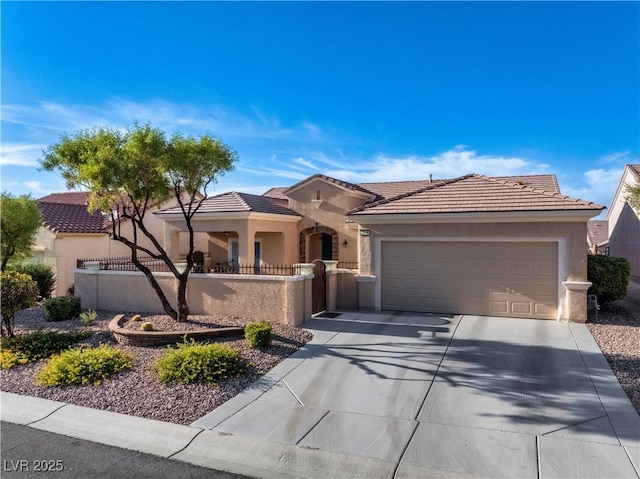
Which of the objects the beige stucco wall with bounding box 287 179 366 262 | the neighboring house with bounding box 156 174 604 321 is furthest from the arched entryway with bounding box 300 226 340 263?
the neighboring house with bounding box 156 174 604 321

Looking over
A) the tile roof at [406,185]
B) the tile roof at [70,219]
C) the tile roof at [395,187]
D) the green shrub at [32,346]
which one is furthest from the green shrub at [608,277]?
the tile roof at [70,219]

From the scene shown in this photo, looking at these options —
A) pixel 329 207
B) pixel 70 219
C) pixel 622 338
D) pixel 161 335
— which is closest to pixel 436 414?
pixel 161 335

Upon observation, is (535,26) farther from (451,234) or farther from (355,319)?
(355,319)

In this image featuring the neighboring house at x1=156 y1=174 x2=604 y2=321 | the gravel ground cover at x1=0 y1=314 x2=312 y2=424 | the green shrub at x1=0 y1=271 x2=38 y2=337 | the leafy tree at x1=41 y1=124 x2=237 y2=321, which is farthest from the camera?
the neighboring house at x1=156 y1=174 x2=604 y2=321

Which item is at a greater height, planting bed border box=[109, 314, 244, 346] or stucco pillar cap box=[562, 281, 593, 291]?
stucco pillar cap box=[562, 281, 593, 291]

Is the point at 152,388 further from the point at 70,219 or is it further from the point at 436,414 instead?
the point at 70,219

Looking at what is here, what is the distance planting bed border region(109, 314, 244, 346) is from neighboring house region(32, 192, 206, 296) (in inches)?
382

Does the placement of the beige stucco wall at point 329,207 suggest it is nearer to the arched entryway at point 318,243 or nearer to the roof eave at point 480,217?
the arched entryway at point 318,243

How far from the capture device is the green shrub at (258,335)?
8977 mm

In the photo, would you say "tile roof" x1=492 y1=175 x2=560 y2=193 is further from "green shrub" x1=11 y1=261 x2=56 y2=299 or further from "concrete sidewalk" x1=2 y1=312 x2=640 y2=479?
"green shrub" x1=11 y1=261 x2=56 y2=299

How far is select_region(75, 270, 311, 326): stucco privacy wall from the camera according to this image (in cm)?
1140

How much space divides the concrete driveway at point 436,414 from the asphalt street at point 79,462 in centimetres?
41

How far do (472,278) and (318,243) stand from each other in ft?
29.4

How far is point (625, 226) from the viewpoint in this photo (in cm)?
2314
